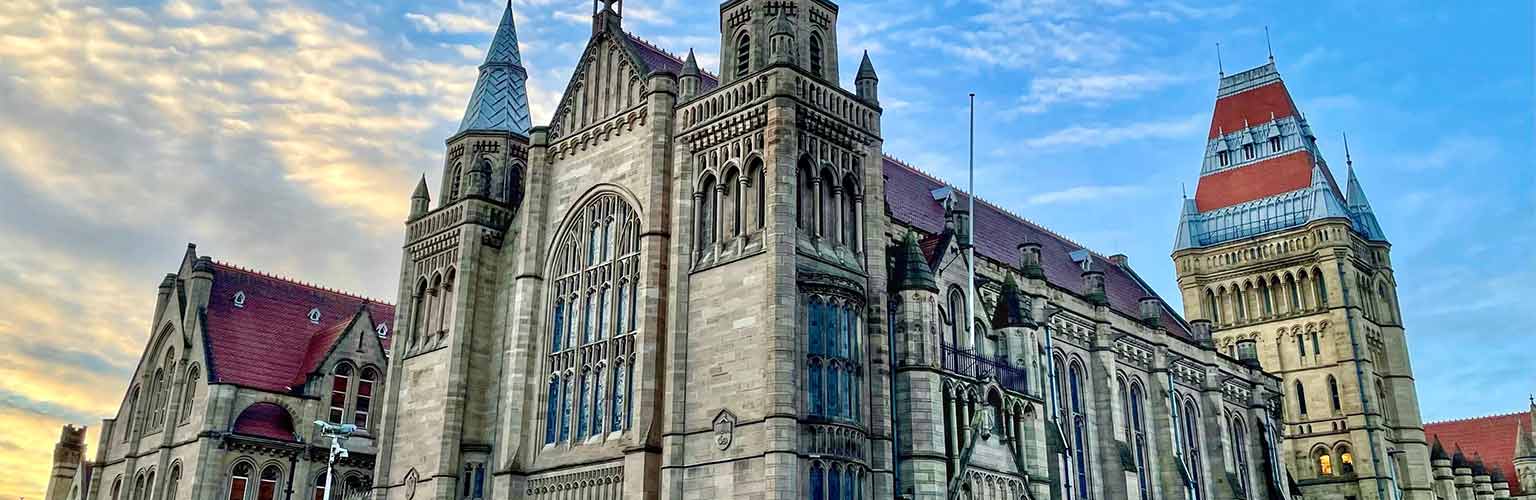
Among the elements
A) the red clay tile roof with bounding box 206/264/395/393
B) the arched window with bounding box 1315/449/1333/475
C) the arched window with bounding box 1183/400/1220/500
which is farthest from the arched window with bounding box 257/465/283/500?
the arched window with bounding box 1315/449/1333/475

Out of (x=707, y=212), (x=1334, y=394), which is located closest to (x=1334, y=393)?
(x=1334, y=394)

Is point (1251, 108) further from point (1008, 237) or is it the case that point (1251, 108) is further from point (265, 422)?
point (265, 422)

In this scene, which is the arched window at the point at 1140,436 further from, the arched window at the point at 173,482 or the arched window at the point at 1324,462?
the arched window at the point at 173,482

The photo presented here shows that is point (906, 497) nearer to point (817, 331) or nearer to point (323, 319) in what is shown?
point (817, 331)

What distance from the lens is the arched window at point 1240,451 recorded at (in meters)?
58.9

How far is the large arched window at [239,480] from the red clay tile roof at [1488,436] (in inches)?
3022

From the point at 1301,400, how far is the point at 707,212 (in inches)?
1920

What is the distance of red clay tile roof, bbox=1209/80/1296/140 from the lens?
79.0 meters

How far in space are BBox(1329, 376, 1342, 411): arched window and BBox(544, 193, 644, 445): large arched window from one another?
4825 cm

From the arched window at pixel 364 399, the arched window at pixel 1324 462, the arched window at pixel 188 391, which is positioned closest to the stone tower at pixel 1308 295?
the arched window at pixel 1324 462

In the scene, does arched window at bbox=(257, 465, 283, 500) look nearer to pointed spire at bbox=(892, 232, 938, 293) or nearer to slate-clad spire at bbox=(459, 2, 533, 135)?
slate-clad spire at bbox=(459, 2, 533, 135)

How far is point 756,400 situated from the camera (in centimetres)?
3050

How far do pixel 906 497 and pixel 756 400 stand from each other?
17.0ft

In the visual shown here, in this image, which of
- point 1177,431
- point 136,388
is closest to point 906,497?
point 1177,431
